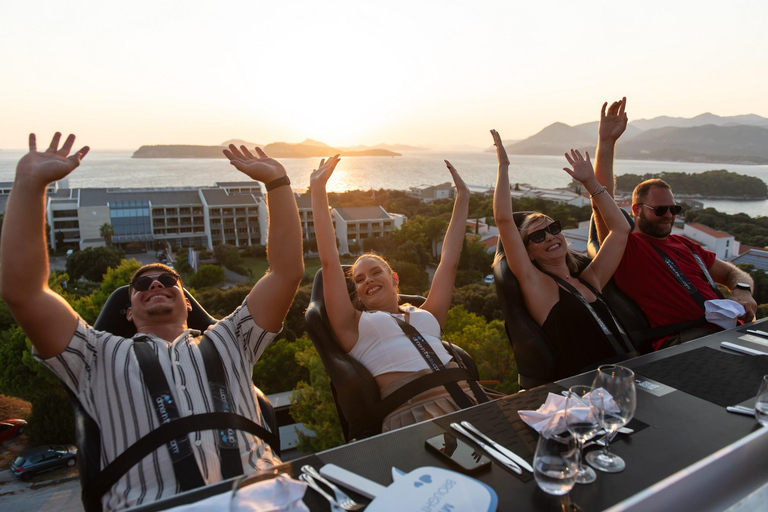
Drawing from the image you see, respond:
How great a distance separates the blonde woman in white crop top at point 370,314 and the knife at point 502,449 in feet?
2.39

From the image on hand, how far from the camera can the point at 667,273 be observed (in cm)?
310

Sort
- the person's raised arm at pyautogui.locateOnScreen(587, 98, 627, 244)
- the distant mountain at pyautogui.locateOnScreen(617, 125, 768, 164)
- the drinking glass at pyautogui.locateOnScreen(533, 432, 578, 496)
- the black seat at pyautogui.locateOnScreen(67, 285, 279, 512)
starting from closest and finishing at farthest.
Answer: the drinking glass at pyautogui.locateOnScreen(533, 432, 578, 496)
the black seat at pyautogui.locateOnScreen(67, 285, 279, 512)
the person's raised arm at pyautogui.locateOnScreen(587, 98, 627, 244)
the distant mountain at pyautogui.locateOnScreen(617, 125, 768, 164)

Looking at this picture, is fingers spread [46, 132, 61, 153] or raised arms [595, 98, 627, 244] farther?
raised arms [595, 98, 627, 244]

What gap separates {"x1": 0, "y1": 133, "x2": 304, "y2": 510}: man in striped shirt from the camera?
1573 millimetres

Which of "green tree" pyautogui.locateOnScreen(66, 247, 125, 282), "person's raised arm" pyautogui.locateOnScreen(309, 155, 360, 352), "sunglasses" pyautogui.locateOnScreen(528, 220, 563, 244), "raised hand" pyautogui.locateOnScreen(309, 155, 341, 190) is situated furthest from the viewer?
"green tree" pyautogui.locateOnScreen(66, 247, 125, 282)

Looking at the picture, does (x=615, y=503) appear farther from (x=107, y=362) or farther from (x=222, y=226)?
(x=222, y=226)

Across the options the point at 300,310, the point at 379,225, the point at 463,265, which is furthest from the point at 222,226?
the point at 300,310

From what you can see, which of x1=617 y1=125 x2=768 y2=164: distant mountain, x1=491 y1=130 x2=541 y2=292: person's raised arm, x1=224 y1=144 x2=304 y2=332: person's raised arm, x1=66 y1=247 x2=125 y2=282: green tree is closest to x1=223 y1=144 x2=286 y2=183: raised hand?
x1=224 y1=144 x2=304 y2=332: person's raised arm

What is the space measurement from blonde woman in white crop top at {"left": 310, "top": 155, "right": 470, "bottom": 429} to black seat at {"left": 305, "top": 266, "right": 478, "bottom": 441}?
5 cm

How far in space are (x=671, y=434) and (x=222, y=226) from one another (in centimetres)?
4675

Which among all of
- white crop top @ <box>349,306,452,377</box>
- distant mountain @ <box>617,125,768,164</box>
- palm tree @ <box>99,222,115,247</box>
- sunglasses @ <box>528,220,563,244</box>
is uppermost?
distant mountain @ <box>617,125,768,164</box>

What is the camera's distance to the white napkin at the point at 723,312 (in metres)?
2.87

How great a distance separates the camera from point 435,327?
8.25ft

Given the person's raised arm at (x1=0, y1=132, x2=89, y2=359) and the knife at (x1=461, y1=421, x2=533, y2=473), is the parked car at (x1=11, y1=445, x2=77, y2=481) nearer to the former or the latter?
the person's raised arm at (x1=0, y1=132, x2=89, y2=359)
